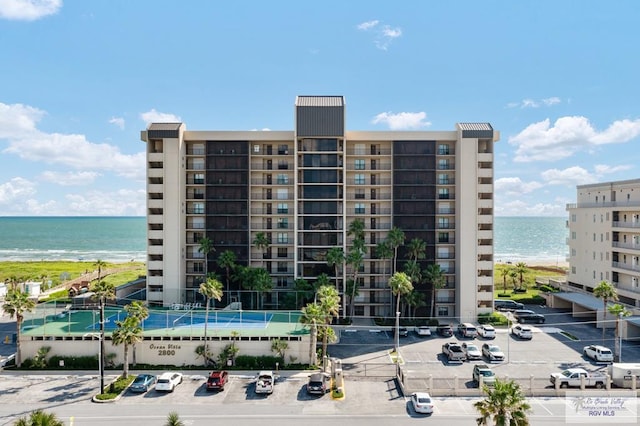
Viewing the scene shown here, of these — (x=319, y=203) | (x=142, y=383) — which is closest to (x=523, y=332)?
(x=319, y=203)

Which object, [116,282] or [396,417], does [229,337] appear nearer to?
[396,417]

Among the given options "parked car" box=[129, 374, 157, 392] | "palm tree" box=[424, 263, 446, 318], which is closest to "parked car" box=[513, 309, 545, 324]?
"palm tree" box=[424, 263, 446, 318]

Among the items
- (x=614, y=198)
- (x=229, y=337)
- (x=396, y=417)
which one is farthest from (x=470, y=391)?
(x=614, y=198)

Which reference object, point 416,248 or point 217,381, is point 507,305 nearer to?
point 416,248

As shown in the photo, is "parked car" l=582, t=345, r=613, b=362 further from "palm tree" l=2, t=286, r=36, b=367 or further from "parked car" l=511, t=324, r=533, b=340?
"palm tree" l=2, t=286, r=36, b=367

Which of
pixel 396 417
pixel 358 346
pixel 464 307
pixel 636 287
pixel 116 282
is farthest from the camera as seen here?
pixel 116 282

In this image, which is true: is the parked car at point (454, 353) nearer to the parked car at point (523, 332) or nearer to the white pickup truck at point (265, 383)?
the parked car at point (523, 332)
